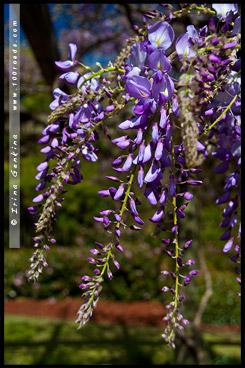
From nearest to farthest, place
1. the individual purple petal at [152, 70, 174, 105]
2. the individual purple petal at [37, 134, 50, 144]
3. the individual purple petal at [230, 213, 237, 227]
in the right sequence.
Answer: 1. the individual purple petal at [152, 70, 174, 105]
2. the individual purple petal at [230, 213, 237, 227]
3. the individual purple petal at [37, 134, 50, 144]

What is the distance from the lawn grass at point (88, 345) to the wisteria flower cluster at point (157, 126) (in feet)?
12.5

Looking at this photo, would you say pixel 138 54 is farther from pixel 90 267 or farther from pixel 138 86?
pixel 90 267

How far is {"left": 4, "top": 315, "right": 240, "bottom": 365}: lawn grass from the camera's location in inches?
183

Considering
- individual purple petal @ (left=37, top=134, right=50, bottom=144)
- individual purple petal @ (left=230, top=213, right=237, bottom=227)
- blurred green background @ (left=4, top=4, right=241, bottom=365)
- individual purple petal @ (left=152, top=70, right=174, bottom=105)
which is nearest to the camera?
individual purple petal @ (left=152, top=70, right=174, bottom=105)

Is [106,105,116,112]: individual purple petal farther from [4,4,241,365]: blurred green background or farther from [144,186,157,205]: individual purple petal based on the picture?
[4,4,241,365]: blurred green background

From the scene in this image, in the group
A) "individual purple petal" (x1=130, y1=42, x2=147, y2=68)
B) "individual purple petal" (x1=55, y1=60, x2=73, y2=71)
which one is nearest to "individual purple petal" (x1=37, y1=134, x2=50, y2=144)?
"individual purple petal" (x1=55, y1=60, x2=73, y2=71)

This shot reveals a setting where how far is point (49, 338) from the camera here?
5.46m

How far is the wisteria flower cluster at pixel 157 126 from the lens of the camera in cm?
79

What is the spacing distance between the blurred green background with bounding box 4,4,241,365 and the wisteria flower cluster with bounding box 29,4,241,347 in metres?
1.90

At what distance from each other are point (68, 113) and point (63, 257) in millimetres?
6504

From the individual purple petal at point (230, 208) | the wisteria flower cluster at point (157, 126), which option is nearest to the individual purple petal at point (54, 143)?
the wisteria flower cluster at point (157, 126)

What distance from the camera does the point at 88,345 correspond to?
528 cm

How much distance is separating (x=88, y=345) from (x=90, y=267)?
6.84 feet

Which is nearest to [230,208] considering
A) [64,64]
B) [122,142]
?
[122,142]
